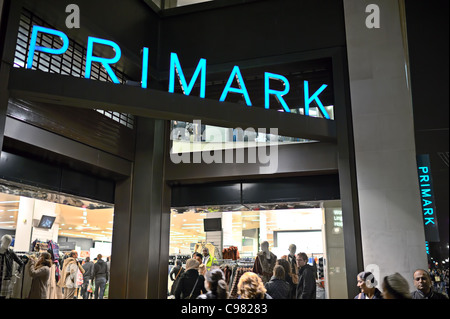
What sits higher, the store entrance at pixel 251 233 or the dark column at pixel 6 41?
the dark column at pixel 6 41

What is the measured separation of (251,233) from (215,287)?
22.5 ft

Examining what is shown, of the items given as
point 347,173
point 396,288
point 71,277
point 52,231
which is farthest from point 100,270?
point 396,288

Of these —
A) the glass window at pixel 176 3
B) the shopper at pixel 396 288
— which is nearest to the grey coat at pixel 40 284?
the shopper at pixel 396 288

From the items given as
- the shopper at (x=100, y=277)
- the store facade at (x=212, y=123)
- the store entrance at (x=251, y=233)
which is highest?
the store facade at (x=212, y=123)

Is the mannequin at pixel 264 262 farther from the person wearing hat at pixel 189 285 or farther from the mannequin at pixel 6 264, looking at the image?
the mannequin at pixel 6 264

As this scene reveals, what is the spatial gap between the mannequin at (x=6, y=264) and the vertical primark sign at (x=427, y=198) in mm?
7962

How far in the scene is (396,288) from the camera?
137 inches

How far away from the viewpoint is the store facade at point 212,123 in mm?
7398

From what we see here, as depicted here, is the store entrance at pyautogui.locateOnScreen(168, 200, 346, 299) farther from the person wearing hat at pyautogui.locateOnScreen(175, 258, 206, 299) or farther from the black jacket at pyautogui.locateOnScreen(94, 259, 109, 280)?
the person wearing hat at pyautogui.locateOnScreen(175, 258, 206, 299)

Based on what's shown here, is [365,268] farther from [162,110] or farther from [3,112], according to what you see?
[3,112]

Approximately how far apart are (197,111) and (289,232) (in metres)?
4.05

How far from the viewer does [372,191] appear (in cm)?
793
